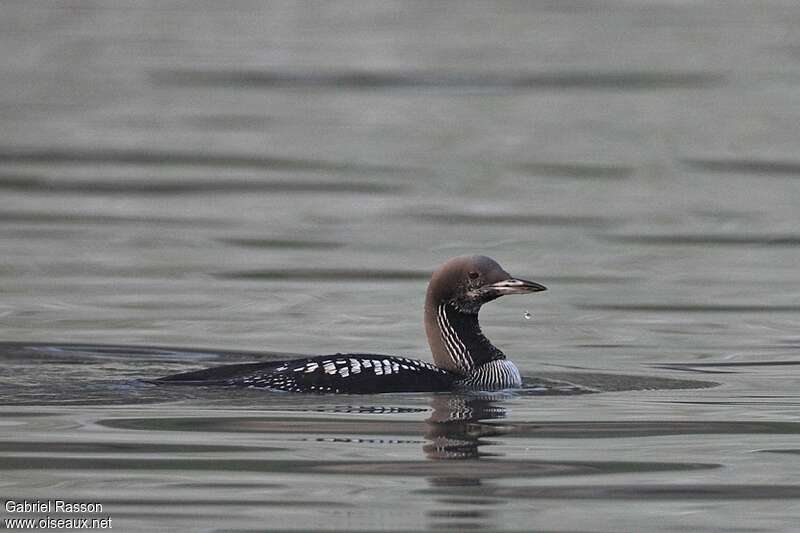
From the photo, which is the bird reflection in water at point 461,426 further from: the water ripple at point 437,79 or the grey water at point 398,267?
the water ripple at point 437,79

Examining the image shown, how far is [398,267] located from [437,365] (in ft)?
14.2

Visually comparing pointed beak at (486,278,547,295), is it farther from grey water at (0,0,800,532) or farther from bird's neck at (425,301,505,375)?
grey water at (0,0,800,532)

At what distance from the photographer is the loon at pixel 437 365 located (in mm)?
10453

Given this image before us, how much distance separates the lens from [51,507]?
26.1ft

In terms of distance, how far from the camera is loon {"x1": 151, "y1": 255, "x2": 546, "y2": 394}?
1045cm

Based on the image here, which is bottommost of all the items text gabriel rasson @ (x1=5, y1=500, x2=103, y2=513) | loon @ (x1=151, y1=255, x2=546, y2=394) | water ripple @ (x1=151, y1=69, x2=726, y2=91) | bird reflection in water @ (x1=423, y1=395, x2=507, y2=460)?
bird reflection in water @ (x1=423, y1=395, x2=507, y2=460)

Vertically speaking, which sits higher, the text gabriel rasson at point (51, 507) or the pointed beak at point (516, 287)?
the pointed beak at point (516, 287)

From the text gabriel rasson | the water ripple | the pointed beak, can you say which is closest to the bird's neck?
the pointed beak

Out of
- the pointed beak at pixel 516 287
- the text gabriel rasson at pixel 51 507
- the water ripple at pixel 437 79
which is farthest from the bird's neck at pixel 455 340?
the water ripple at pixel 437 79

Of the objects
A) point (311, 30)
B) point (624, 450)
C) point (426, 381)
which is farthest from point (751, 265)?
point (311, 30)

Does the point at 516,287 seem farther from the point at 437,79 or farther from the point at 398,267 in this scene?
the point at 437,79

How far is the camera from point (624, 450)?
30.3 feet

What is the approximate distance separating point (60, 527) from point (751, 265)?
29.5ft

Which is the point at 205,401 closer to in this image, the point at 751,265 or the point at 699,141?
the point at 751,265
